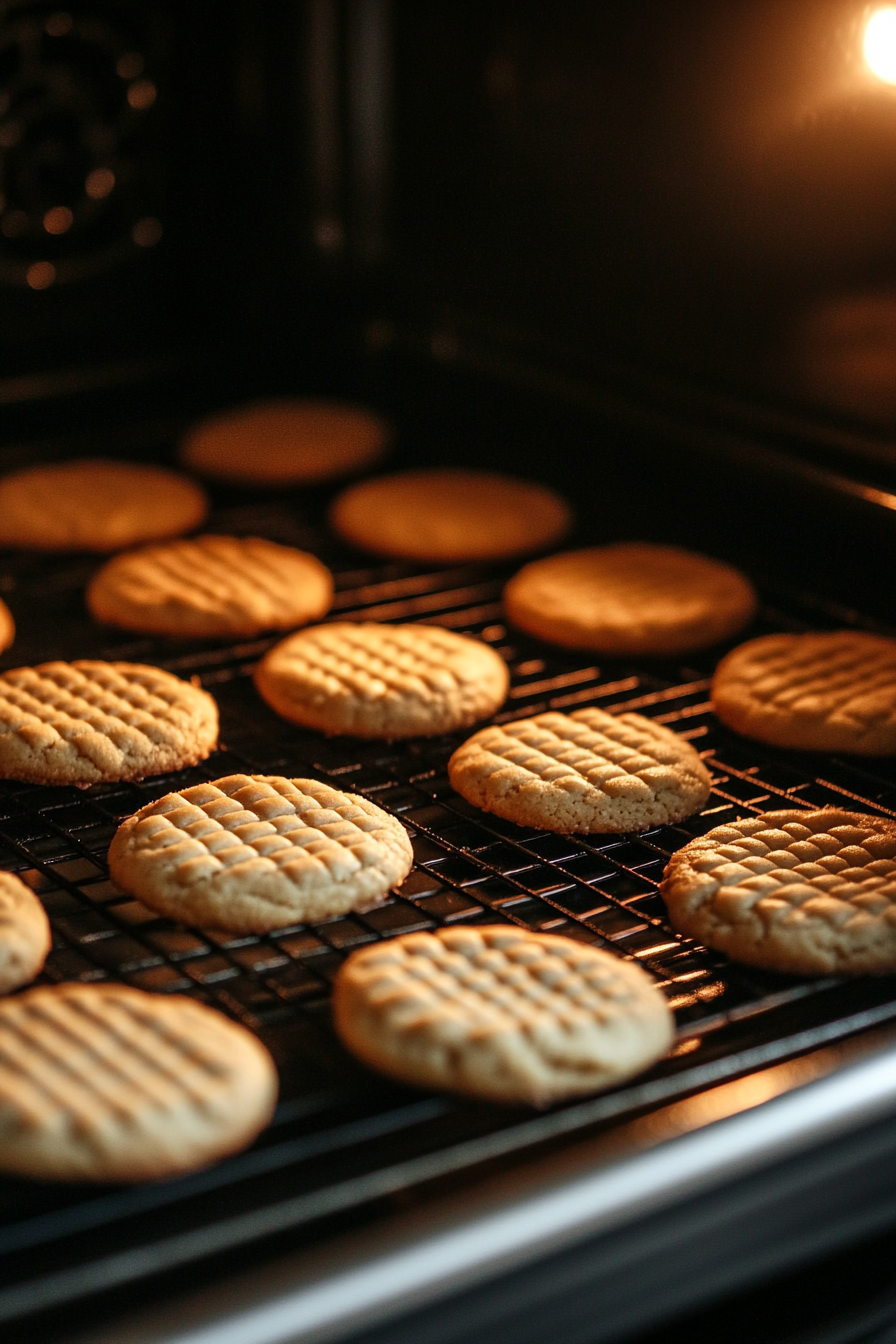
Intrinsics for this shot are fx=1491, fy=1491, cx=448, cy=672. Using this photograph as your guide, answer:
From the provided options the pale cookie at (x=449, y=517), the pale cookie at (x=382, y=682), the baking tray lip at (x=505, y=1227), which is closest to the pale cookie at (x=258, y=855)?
the pale cookie at (x=382, y=682)

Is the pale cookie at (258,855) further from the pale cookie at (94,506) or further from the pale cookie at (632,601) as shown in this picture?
the pale cookie at (94,506)

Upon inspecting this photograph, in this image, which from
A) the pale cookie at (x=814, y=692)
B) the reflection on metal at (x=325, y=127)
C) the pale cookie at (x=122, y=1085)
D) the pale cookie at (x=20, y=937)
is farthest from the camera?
the reflection on metal at (x=325, y=127)

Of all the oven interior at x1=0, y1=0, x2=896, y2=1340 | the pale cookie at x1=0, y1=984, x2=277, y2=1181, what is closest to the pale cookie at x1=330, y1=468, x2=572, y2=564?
the oven interior at x1=0, y1=0, x2=896, y2=1340

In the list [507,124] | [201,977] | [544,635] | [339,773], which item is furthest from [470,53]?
[201,977]

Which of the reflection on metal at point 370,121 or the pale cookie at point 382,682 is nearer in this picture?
the pale cookie at point 382,682

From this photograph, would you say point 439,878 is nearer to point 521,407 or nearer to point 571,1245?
point 571,1245
